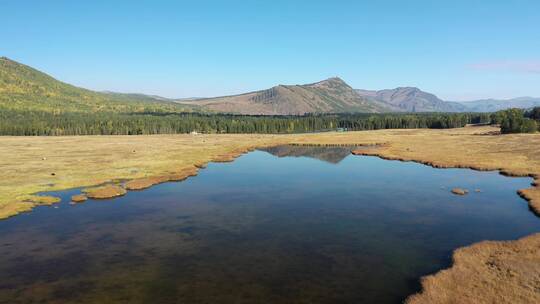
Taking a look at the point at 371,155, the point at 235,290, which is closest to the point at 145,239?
the point at 235,290

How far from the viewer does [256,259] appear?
132 feet

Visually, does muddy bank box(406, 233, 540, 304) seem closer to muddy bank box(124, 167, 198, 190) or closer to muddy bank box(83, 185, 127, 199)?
muddy bank box(83, 185, 127, 199)

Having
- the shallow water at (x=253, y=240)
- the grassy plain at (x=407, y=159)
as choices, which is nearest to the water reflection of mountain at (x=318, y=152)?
the grassy plain at (x=407, y=159)

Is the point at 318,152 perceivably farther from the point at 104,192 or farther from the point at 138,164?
the point at 104,192

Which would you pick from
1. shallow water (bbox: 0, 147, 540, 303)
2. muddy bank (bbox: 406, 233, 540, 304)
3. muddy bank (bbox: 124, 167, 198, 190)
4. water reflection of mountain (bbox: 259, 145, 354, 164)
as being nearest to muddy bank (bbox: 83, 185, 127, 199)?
shallow water (bbox: 0, 147, 540, 303)

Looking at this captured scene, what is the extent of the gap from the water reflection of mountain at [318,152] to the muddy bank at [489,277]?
80.7 meters

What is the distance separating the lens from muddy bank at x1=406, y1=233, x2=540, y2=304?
3097cm

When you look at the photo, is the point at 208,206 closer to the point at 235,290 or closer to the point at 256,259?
the point at 256,259

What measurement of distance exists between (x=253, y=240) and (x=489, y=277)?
25.2 meters

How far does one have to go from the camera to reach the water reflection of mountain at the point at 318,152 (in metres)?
134

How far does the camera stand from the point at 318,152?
152125 millimetres

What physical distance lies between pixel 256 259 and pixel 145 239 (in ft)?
51.8

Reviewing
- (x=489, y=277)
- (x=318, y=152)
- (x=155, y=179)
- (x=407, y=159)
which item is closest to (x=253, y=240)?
(x=489, y=277)

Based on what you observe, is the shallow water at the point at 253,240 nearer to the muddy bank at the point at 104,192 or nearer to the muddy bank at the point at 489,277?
the muddy bank at the point at 489,277
